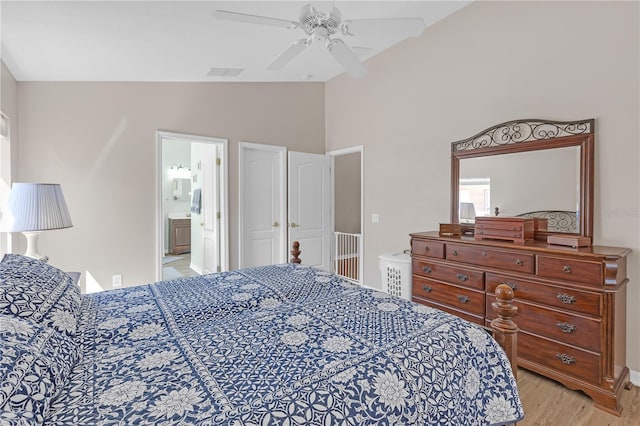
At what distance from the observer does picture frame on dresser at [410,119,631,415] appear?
209 centimetres

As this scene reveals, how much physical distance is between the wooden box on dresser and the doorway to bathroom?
3.03m

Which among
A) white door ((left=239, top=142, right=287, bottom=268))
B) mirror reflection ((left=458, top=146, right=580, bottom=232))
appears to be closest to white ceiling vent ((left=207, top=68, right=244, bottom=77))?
white door ((left=239, top=142, right=287, bottom=268))

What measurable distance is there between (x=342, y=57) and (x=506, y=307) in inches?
74.5

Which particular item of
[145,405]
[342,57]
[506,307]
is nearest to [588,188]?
[506,307]

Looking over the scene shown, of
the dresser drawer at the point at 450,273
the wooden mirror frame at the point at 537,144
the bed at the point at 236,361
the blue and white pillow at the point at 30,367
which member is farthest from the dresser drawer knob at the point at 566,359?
the blue and white pillow at the point at 30,367

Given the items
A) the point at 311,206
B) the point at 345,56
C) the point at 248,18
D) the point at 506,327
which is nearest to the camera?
the point at 506,327

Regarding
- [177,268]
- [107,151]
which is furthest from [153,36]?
[177,268]

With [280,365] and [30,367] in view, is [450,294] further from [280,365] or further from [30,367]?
[30,367]

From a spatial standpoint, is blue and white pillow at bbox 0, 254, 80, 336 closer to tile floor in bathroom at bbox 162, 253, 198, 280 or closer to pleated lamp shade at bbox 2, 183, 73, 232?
pleated lamp shade at bbox 2, 183, 73, 232

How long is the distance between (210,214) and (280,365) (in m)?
3.98

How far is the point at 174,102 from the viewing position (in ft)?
13.1

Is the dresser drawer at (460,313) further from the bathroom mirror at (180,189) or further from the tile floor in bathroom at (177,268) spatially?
the bathroom mirror at (180,189)

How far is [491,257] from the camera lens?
8.60 feet

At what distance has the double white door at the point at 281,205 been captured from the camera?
4621 millimetres
